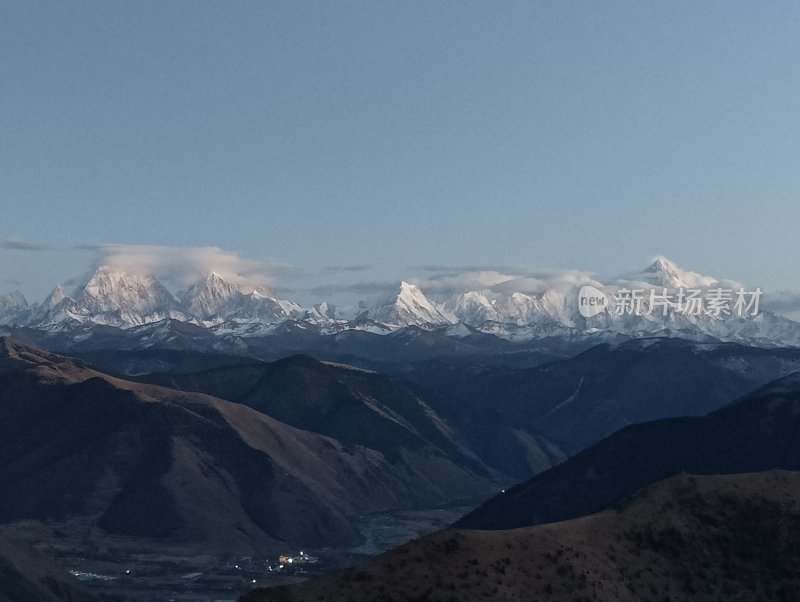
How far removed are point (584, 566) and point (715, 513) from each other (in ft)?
79.7

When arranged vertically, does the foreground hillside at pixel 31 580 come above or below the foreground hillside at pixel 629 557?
below

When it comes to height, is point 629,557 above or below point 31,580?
above

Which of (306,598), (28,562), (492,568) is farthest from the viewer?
(28,562)

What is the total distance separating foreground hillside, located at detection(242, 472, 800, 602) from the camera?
4328 inches

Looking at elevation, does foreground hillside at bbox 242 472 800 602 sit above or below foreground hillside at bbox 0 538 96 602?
above

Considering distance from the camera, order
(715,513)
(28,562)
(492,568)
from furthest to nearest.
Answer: (28,562)
(715,513)
(492,568)

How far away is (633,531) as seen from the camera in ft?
427

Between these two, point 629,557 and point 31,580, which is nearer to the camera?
point 629,557

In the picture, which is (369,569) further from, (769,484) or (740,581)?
(769,484)

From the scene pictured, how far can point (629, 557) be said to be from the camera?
125688 mm

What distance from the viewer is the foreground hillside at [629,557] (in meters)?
110

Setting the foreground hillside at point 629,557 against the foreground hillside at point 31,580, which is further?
the foreground hillside at point 31,580

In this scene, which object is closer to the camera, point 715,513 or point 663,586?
point 663,586

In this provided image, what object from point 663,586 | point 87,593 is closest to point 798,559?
point 663,586
